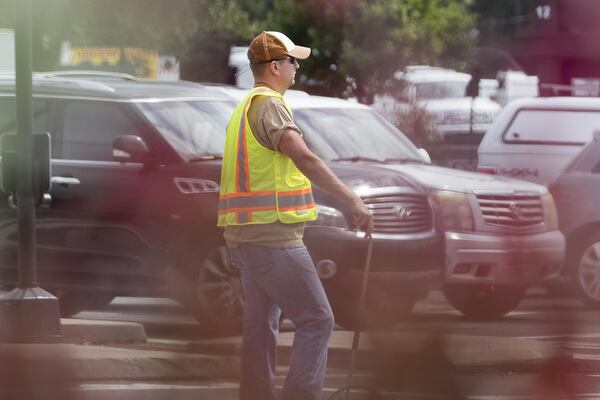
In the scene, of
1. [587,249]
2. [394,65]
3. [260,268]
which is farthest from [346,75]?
[587,249]


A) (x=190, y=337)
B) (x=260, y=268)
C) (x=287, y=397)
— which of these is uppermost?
(x=260, y=268)

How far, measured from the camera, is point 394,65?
1.86 metres

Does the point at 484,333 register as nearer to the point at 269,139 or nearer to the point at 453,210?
the point at 453,210

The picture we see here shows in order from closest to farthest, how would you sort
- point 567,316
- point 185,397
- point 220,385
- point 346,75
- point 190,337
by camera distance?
point 346,75, point 567,316, point 185,397, point 220,385, point 190,337

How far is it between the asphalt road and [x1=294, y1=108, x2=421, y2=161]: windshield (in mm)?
874

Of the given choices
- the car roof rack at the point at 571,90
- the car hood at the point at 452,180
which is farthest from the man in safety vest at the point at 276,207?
the car hood at the point at 452,180

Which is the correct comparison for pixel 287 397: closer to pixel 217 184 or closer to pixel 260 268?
pixel 260 268

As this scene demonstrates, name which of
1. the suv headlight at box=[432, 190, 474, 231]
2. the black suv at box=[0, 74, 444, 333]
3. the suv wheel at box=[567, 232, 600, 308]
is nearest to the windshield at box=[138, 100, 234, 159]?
the black suv at box=[0, 74, 444, 333]

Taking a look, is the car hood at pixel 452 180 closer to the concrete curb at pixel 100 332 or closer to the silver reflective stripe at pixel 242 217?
the concrete curb at pixel 100 332

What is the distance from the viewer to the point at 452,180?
21.0 ft

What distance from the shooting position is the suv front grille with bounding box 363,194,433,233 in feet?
20.7

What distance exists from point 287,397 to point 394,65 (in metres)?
1.66

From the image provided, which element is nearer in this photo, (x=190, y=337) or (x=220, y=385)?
(x=220, y=385)

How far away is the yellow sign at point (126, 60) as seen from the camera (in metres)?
8.17
